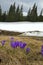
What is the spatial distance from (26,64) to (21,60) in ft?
0.62

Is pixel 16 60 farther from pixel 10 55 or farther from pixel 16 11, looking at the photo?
pixel 16 11

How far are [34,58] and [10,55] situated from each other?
2.29 feet

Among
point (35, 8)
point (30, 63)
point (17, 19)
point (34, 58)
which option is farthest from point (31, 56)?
point (35, 8)

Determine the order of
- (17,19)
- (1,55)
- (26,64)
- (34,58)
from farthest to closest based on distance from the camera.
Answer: (17,19)
(34,58)
(1,55)
(26,64)

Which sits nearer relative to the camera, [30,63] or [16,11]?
[30,63]

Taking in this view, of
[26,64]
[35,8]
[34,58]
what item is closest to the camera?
[26,64]

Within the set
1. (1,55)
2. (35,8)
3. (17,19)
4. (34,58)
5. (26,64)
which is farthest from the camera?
(35,8)

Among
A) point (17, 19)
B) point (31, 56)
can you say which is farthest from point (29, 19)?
point (31, 56)

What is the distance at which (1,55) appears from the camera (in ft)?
14.9

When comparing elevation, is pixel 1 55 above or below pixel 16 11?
above

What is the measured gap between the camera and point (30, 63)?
172 inches

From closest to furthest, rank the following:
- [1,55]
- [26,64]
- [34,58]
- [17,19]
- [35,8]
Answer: [26,64] → [1,55] → [34,58] → [17,19] → [35,8]

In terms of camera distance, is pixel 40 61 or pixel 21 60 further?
pixel 40 61

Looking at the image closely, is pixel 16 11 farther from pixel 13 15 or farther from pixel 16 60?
pixel 16 60
